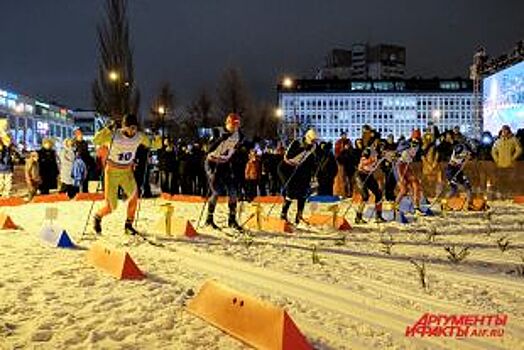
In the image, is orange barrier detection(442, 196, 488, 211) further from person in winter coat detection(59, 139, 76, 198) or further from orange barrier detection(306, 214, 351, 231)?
person in winter coat detection(59, 139, 76, 198)

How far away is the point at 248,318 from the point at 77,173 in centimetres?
1540

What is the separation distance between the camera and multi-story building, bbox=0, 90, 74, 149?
6247cm

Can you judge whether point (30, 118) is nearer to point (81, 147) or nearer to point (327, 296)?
point (81, 147)

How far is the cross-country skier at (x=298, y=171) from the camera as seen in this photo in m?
13.3

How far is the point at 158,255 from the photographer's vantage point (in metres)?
9.42

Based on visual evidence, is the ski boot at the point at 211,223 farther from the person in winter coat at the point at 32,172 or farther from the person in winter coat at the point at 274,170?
the person in winter coat at the point at 274,170

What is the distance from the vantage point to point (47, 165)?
20781 mm

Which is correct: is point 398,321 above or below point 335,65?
below

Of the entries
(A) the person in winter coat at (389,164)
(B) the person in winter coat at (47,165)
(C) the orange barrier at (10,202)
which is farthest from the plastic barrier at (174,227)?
(B) the person in winter coat at (47,165)

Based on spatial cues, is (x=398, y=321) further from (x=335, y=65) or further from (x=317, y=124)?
(x=335, y=65)

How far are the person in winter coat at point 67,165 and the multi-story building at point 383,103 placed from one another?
11004cm

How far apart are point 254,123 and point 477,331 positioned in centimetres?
5944

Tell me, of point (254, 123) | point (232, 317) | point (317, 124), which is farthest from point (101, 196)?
point (317, 124)

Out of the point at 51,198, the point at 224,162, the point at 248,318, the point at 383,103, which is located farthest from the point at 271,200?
the point at 383,103
